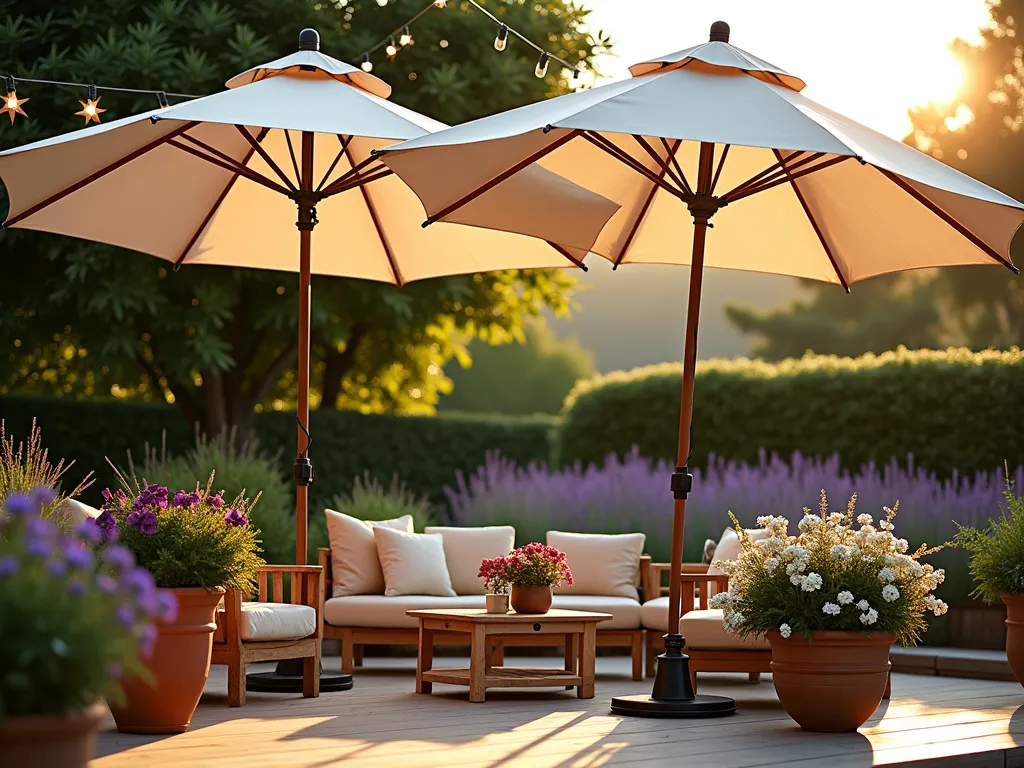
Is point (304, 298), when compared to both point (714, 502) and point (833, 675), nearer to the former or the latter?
point (833, 675)

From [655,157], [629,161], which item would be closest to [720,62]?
[629,161]

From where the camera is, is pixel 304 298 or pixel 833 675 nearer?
pixel 833 675

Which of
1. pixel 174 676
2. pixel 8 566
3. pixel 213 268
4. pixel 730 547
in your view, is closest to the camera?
pixel 8 566

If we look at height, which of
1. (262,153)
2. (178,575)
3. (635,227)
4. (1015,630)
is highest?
(262,153)

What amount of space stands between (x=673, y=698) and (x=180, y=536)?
2094mm

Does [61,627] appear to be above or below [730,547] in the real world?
above

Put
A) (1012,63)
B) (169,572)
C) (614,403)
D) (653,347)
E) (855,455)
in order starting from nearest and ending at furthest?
(169,572) → (855,455) → (614,403) → (1012,63) → (653,347)

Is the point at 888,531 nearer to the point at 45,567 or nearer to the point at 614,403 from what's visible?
the point at 45,567

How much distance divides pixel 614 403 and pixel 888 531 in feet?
22.1

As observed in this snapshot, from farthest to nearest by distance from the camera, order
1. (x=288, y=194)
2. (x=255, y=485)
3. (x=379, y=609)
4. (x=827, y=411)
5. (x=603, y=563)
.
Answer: (x=827, y=411), (x=255, y=485), (x=603, y=563), (x=379, y=609), (x=288, y=194)

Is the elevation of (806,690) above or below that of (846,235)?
below

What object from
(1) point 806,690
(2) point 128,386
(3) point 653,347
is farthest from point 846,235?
(3) point 653,347

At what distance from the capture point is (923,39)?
20.6 meters

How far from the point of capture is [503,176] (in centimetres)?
528
